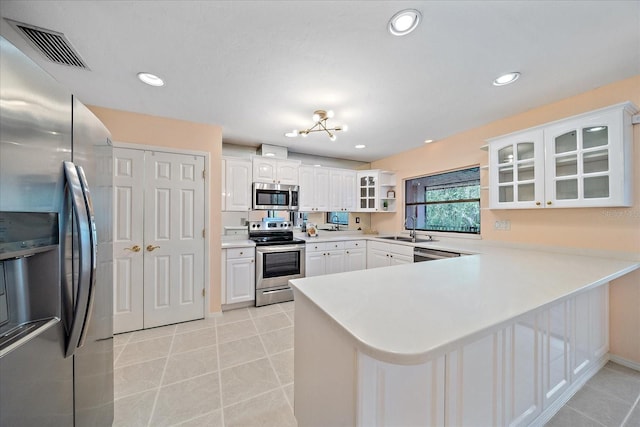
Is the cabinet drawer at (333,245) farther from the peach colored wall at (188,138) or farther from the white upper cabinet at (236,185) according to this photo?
the peach colored wall at (188,138)

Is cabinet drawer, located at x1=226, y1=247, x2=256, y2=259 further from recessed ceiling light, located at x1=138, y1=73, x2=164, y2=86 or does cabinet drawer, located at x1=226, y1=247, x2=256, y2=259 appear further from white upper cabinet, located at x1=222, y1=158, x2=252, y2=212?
recessed ceiling light, located at x1=138, y1=73, x2=164, y2=86

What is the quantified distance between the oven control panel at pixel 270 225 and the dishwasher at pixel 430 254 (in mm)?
2010

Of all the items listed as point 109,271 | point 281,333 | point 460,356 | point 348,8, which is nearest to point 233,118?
point 348,8

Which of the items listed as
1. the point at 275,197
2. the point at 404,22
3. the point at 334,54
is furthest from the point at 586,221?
the point at 275,197

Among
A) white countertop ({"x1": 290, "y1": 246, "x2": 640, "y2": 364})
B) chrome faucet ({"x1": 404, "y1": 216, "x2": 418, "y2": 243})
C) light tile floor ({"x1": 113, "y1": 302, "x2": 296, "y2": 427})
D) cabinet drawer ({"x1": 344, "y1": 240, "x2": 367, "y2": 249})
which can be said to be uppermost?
chrome faucet ({"x1": 404, "y1": 216, "x2": 418, "y2": 243})

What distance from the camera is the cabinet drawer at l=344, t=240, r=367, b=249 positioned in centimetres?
402

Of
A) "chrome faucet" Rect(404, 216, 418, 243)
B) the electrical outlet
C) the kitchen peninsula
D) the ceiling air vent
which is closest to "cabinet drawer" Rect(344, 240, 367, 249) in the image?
"chrome faucet" Rect(404, 216, 418, 243)

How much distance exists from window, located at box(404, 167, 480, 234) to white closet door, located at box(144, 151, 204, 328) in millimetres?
3385

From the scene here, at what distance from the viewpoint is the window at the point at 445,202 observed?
323cm

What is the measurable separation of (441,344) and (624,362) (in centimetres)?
264

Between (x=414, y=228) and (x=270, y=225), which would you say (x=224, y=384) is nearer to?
(x=270, y=225)

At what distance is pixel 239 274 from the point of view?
10.3 ft

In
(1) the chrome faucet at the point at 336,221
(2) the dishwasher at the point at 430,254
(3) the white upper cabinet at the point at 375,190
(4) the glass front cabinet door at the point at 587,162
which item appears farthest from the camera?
(1) the chrome faucet at the point at 336,221

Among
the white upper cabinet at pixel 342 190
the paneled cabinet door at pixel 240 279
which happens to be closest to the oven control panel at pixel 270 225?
the paneled cabinet door at pixel 240 279
